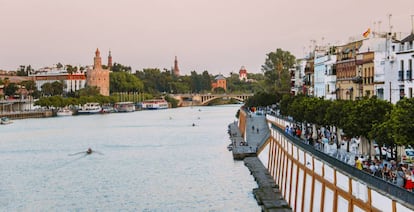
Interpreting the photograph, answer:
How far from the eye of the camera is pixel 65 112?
99375mm

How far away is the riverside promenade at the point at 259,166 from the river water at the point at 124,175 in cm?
44

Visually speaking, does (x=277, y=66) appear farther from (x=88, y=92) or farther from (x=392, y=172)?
(x=392, y=172)

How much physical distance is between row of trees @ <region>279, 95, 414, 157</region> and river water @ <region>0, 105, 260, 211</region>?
12.4 feet

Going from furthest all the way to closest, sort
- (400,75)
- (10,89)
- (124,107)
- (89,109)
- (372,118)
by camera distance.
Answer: (124,107) < (10,89) < (89,109) < (400,75) < (372,118)

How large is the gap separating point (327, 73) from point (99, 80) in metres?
96.1

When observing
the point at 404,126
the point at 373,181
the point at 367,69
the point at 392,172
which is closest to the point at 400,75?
the point at 367,69

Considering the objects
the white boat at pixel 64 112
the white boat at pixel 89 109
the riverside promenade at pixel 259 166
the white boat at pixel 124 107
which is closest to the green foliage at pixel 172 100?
the white boat at pixel 124 107

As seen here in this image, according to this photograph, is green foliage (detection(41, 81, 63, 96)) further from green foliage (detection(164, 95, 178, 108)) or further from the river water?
the river water

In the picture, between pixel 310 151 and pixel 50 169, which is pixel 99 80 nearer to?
pixel 50 169

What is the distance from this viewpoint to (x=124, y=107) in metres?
117

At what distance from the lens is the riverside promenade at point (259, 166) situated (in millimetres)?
19650

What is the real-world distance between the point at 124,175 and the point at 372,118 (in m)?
14.2

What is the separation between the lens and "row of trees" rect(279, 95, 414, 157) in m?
14.4

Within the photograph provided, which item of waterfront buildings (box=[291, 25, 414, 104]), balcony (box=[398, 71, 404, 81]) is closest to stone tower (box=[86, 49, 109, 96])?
waterfront buildings (box=[291, 25, 414, 104])
